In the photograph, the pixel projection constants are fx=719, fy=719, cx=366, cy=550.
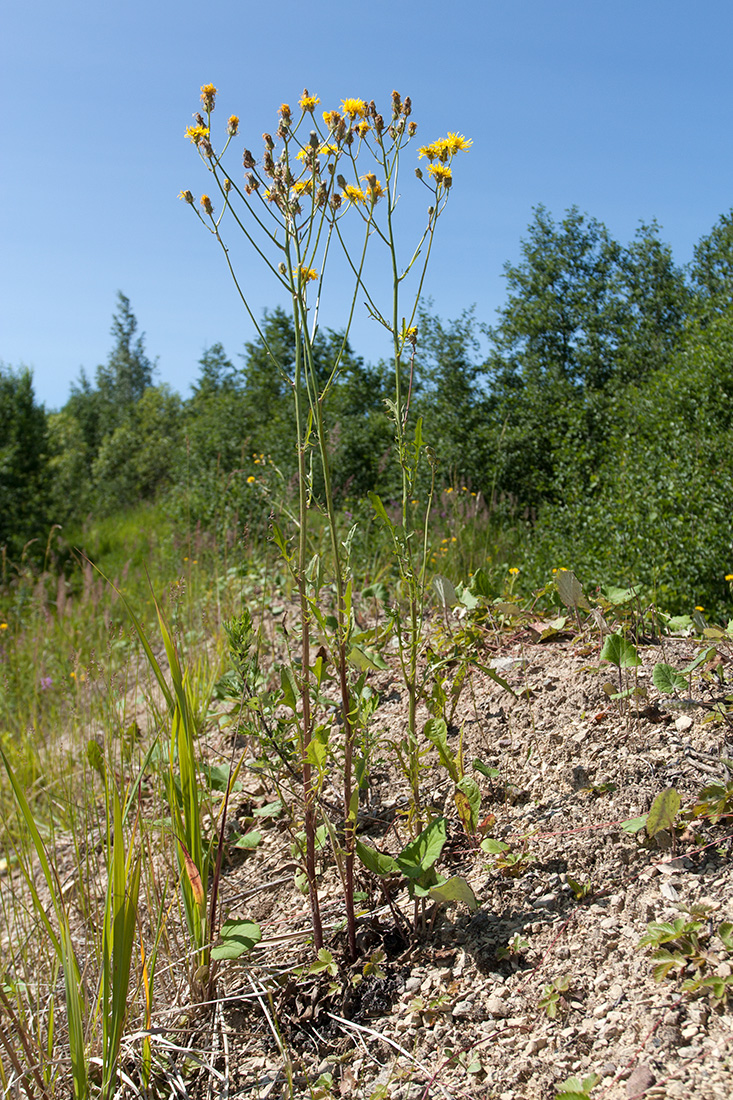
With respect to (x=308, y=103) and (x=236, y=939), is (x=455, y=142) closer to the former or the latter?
(x=308, y=103)

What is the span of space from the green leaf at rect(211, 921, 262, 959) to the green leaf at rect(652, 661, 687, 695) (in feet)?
3.78

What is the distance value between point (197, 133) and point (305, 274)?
37cm

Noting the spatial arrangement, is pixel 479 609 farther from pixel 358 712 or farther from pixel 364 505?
pixel 364 505

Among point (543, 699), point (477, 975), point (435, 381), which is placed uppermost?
point (435, 381)

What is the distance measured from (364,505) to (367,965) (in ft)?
18.0

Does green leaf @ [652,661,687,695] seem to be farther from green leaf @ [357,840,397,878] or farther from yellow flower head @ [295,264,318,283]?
yellow flower head @ [295,264,318,283]

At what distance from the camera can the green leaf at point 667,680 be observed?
6.13ft

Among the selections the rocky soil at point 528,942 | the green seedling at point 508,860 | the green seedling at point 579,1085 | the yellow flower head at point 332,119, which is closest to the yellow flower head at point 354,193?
the yellow flower head at point 332,119

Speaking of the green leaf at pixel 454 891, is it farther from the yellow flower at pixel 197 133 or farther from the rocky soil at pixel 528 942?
the yellow flower at pixel 197 133

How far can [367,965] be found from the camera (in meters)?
1.46

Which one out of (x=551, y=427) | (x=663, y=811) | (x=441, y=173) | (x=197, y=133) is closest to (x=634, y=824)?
(x=663, y=811)

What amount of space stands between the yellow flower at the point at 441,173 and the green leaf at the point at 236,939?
1697mm

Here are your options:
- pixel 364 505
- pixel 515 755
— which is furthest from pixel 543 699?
pixel 364 505

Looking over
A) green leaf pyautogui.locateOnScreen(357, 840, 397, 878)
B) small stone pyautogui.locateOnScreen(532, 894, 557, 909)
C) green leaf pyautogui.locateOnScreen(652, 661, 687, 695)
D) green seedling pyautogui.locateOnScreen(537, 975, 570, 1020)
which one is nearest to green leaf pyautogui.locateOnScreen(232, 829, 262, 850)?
green leaf pyautogui.locateOnScreen(357, 840, 397, 878)
